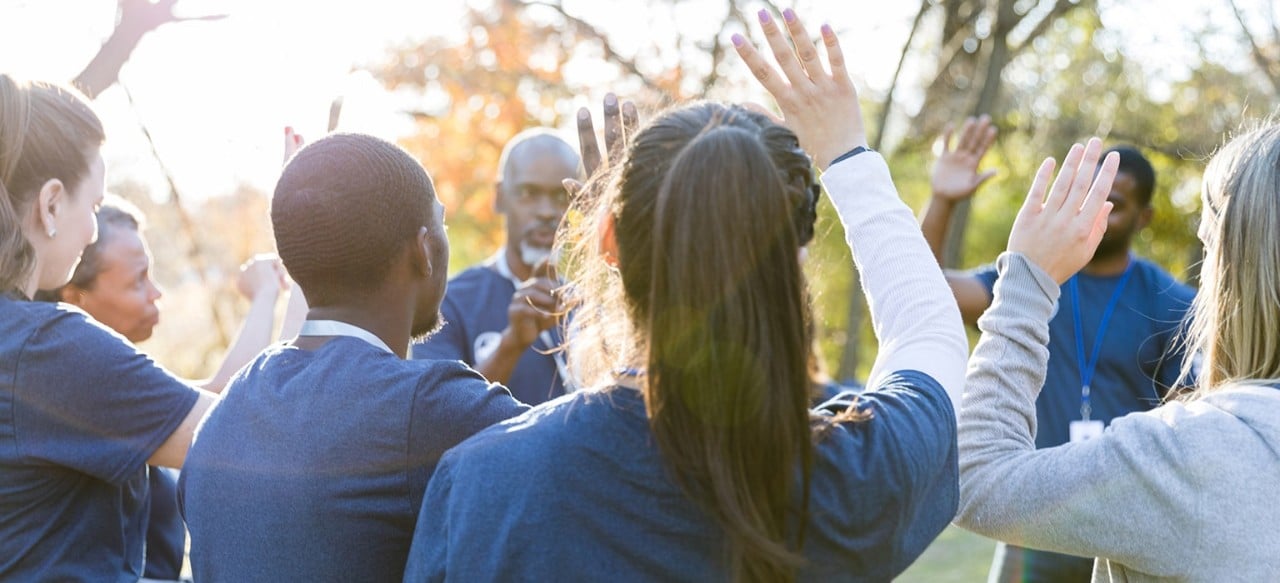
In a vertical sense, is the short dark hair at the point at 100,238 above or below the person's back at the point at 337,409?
below

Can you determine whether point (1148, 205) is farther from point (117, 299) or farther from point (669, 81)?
point (669, 81)

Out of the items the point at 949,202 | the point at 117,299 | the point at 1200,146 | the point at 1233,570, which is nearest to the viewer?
the point at 1233,570

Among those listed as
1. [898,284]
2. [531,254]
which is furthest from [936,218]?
[898,284]

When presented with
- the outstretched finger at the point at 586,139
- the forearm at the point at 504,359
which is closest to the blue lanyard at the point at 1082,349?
the forearm at the point at 504,359

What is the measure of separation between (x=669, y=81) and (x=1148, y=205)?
255 inches

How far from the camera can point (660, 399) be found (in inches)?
54.1

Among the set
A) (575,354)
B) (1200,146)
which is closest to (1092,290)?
(575,354)

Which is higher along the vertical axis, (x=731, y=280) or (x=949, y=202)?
(x=731, y=280)

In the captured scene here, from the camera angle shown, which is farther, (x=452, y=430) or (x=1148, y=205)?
(x=1148, y=205)

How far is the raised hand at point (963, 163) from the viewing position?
376 cm

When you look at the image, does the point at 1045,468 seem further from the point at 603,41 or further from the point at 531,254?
the point at 603,41

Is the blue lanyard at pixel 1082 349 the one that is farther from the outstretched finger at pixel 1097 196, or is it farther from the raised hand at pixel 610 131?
the raised hand at pixel 610 131

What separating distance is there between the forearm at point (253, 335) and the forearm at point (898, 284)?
5.99ft

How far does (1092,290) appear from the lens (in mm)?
4508
